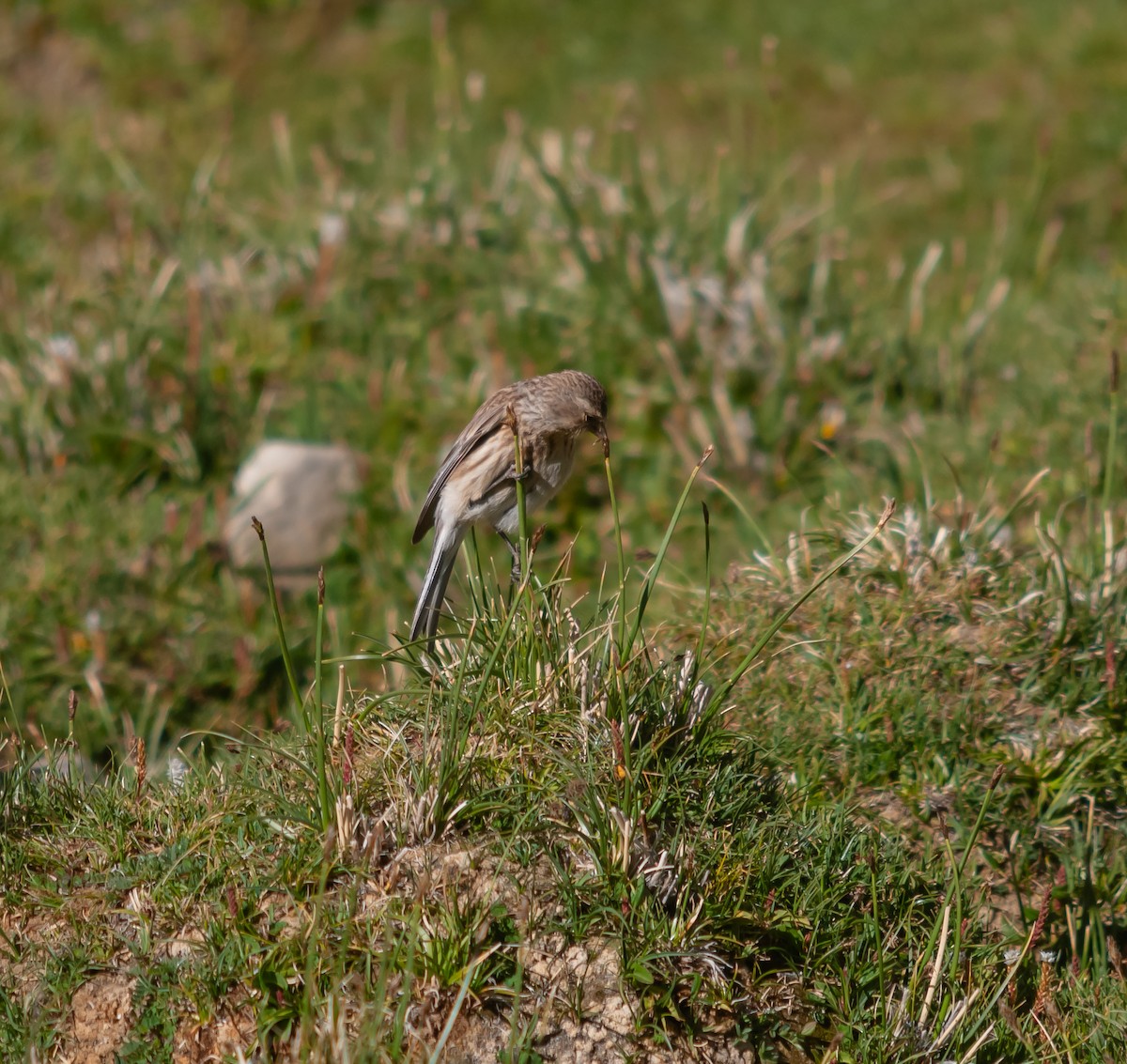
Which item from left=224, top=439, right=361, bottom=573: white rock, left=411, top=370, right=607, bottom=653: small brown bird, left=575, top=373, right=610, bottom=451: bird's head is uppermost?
left=575, top=373, right=610, bottom=451: bird's head

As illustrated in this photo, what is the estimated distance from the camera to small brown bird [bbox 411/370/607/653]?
4.12 metres

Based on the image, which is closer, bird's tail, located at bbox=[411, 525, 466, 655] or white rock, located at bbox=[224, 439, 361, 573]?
bird's tail, located at bbox=[411, 525, 466, 655]

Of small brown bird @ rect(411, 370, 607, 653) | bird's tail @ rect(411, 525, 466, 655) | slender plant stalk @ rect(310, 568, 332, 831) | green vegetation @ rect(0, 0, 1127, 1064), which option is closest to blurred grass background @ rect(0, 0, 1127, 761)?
green vegetation @ rect(0, 0, 1127, 1064)

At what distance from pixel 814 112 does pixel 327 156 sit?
133 inches

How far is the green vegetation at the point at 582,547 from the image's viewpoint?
9.91 feet

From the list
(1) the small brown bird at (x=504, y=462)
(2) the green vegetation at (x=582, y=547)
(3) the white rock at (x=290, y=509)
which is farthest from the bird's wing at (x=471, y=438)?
(3) the white rock at (x=290, y=509)

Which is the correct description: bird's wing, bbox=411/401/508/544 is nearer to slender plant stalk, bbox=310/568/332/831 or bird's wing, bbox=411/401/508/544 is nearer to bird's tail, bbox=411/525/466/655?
bird's tail, bbox=411/525/466/655

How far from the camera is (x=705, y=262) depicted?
6.78 meters

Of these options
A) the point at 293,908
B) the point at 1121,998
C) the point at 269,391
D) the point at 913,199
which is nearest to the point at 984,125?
the point at 913,199

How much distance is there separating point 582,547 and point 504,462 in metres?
1.91

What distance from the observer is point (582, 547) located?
6238 mm

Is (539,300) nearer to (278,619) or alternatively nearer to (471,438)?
(471,438)

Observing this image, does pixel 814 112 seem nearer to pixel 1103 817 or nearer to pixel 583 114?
pixel 583 114

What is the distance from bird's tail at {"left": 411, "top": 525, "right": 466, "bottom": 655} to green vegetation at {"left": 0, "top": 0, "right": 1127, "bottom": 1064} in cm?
41
